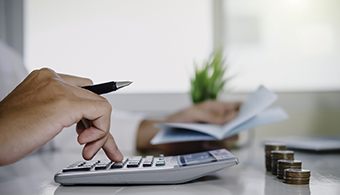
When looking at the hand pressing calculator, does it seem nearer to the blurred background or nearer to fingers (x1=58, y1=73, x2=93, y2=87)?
fingers (x1=58, y1=73, x2=93, y2=87)

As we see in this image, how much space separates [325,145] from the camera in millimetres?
976

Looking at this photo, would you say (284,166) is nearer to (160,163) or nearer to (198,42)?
(160,163)

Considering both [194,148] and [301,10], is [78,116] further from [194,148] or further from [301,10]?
[301,10]

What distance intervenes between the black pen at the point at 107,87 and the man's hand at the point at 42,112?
0.08ft

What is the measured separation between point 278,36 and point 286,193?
1125 millimetres

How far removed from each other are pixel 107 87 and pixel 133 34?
95 cm

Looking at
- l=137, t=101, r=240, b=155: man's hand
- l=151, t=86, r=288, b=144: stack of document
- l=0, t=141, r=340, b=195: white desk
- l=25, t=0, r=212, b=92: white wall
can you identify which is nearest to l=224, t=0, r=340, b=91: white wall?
l=25, t=0, r=212, b=92: white wall

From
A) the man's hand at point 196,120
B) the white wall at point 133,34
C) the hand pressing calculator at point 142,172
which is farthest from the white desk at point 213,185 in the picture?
the white wall at point 133,34

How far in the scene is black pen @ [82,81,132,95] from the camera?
0.57 metres

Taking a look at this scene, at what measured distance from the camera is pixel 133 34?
59.6 inches

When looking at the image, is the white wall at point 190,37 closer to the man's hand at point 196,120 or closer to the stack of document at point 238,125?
the man's hand at point 196,120

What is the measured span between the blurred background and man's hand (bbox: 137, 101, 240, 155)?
306mm

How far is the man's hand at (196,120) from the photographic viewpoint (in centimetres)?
99

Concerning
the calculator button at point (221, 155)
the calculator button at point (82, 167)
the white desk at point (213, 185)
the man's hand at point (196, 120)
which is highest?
the calculator button at point (221, 155)
